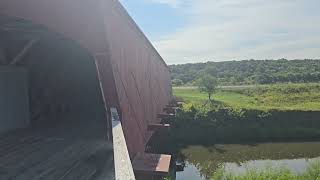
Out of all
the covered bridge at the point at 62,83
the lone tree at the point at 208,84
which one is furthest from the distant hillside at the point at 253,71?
the covered bridge at the point at 62,83

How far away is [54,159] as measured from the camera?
6734 mm

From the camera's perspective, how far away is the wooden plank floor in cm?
552

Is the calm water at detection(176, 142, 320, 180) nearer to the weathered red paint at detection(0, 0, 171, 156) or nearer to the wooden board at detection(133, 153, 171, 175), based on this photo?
the wooden board at detection(133, 153, 171, 175)

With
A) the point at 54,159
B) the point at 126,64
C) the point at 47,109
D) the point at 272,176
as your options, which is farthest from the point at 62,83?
the point at 54,159

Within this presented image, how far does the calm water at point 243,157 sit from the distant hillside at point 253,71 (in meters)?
69.6

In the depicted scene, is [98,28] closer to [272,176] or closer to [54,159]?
[54,159]

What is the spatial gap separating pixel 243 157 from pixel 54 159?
20.7 metres

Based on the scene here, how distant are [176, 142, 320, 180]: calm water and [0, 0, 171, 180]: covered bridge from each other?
8713mm

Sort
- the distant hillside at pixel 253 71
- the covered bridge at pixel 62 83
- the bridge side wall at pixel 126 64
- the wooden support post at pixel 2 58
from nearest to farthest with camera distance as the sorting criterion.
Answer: the covered bridge at pixel 62 83, the bridge side wall at pixel 126 64, the wooden support post at pixel 2 58, the distant hillside at pixel 253 71

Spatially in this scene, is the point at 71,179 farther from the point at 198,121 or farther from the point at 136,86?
the point at 198,121

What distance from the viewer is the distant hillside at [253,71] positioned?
327 feet

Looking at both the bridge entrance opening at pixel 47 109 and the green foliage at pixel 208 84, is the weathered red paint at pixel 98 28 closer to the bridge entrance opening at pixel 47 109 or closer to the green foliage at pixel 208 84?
the bridge entrance opening at pixel 47 109

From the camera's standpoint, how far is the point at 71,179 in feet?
17.3

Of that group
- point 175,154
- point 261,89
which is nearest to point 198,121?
point 175,154
